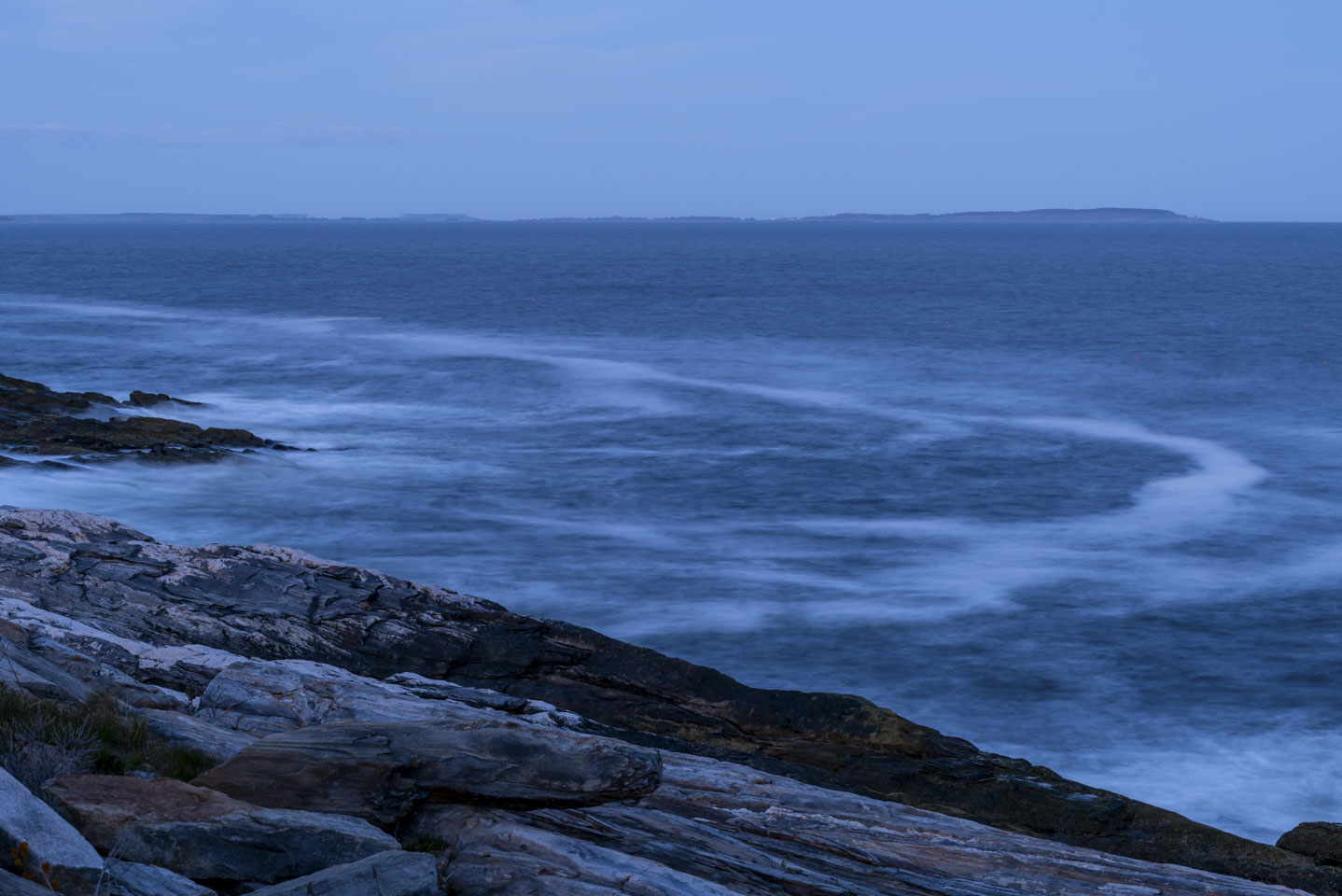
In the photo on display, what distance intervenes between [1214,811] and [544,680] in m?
10.0

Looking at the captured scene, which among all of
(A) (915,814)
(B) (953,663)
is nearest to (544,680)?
(A) (915,814)

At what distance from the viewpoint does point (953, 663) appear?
21.4 metres

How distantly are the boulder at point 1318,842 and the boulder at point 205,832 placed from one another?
10.6 m

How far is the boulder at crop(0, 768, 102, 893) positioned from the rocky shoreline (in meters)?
0.01

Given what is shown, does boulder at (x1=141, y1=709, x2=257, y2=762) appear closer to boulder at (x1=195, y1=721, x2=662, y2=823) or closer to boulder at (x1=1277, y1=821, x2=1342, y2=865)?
boulder at (x1=195, y1=721, x2=662, y2=823)

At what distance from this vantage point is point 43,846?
5.71 meters

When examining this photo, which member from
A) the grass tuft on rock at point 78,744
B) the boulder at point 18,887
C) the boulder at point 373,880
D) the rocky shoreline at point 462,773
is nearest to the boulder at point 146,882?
the rocky shoreline at point 462,773

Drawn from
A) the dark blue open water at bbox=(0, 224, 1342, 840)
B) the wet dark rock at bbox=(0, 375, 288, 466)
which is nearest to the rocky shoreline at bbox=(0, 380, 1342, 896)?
the dark blue open water at bbox=(0, 224, 1342, 840)

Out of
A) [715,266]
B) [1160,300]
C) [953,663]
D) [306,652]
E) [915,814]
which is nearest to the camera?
[915,814]

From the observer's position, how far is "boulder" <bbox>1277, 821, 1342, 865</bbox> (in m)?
12.3

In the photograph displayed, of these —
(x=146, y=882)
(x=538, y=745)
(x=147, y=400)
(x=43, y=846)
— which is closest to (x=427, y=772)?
(x=538, y=745)

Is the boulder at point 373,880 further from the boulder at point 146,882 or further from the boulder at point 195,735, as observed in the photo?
the boulder at point 195,735

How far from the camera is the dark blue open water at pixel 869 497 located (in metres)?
20.3

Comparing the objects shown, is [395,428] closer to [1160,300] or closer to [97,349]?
[97,349]
